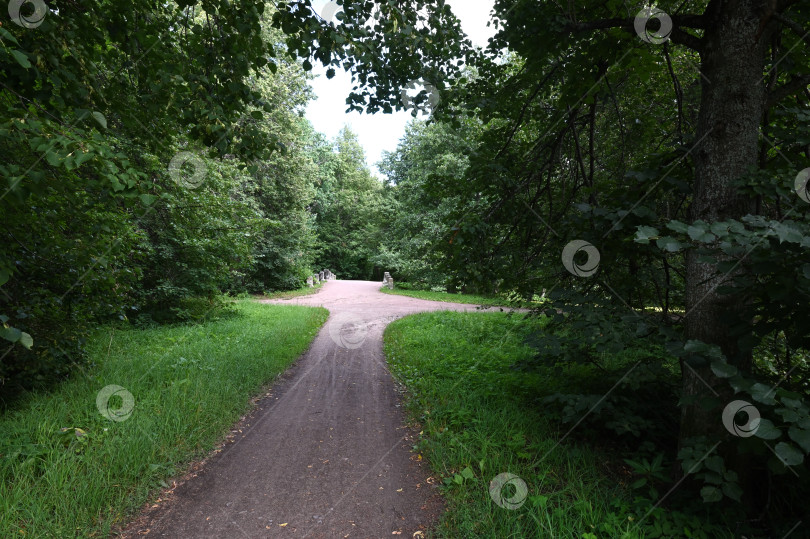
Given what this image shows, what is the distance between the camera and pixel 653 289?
14.0ft

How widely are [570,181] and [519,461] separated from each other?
3630 mm

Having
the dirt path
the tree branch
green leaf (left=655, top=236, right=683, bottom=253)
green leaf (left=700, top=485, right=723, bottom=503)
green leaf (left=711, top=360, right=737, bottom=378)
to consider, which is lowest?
the dirt path

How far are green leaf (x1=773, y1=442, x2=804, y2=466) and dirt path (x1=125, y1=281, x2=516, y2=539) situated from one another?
2292 mm

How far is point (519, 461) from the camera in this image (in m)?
3.42

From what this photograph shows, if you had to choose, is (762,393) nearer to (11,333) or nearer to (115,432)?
(11,333)

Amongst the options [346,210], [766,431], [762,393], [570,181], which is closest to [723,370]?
[762,393]

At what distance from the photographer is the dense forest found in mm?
2154

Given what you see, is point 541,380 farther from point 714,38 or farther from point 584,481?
point 714,38

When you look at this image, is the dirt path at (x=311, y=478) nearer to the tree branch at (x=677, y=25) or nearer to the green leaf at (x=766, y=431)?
the green leaf at (x=766, y=431)

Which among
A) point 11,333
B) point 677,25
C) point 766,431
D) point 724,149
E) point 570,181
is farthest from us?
point 570,181

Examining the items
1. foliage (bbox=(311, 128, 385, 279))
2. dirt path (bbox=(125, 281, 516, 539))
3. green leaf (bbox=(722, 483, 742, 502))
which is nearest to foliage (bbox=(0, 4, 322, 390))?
A: dirt path (bbox=(125, 281, 516, 539))

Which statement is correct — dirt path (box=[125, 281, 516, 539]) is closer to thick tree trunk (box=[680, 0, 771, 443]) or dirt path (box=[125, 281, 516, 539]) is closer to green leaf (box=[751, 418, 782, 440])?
green leaf (box=[751, 418, 782, 440])

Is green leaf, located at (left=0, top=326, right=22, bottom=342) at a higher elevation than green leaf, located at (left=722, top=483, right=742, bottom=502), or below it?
higher

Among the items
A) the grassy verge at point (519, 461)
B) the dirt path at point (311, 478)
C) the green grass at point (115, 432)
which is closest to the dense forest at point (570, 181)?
the grassy verge at point (519, 461)
